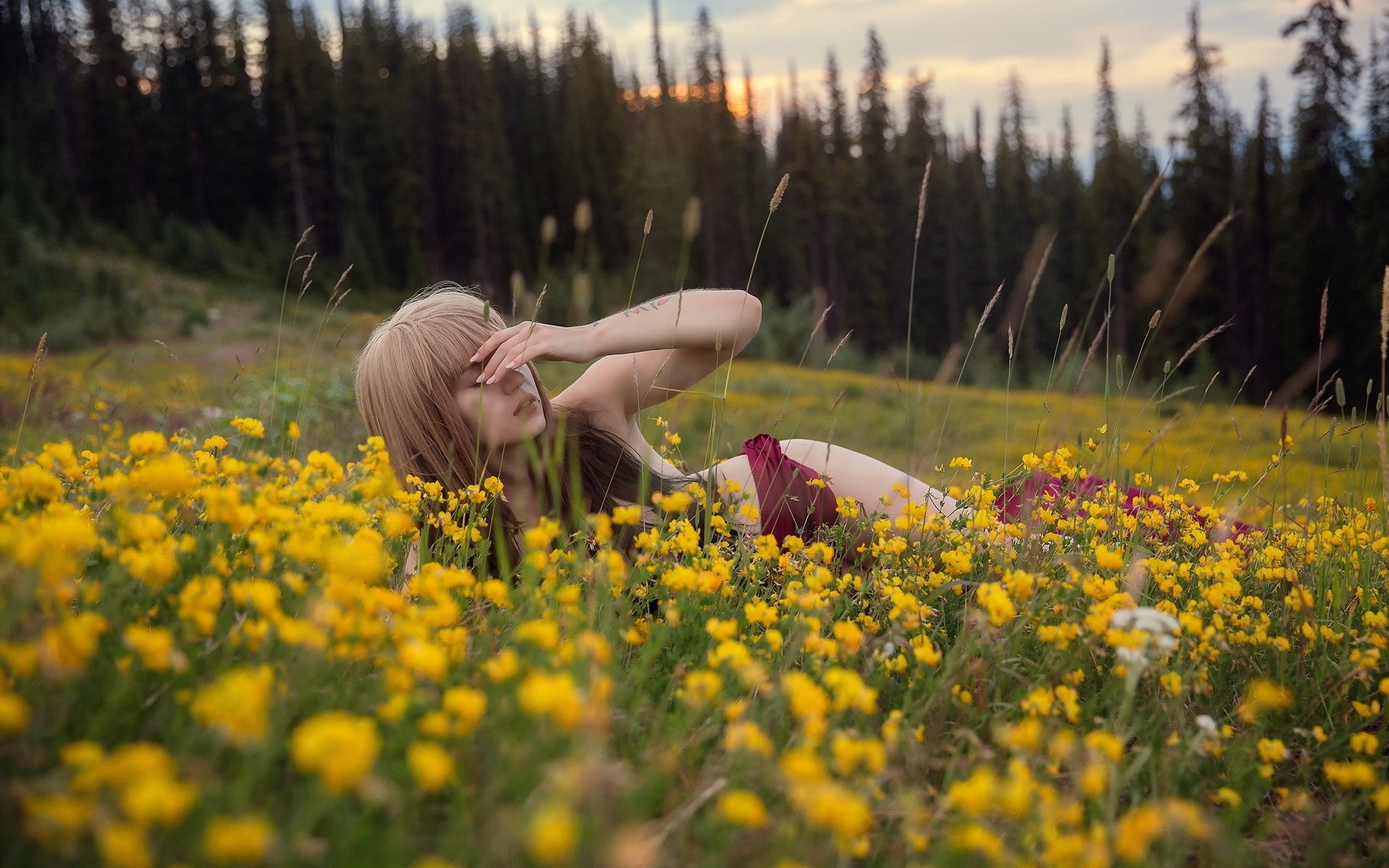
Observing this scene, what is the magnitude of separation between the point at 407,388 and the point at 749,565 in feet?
5.51

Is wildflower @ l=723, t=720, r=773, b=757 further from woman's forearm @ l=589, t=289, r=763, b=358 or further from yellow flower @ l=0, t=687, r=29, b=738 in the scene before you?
woman's forearm @ l=589, t=289, r=763, b=358

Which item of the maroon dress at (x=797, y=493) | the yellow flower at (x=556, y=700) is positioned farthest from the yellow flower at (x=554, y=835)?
the maroon dress at (x=797, y=493)

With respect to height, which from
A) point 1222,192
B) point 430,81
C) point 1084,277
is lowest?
point 1084,277

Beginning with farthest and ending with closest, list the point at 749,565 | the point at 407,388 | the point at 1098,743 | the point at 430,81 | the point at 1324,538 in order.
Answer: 1. the point at 430,81
2. the point at 407,388
3. the point at 1324,538
4. the point at 749,565
5. the point at 1098,743

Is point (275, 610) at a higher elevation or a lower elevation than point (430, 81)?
lower

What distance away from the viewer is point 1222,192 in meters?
32.0

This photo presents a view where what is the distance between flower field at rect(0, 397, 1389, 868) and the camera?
3.46ft

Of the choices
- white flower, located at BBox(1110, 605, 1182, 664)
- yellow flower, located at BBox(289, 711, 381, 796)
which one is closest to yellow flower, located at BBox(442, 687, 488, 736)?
yellow flower, located at BBox(289, 711, 381, 796)

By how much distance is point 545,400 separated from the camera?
3.56m

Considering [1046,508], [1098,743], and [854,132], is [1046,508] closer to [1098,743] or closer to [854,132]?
[1098,743]

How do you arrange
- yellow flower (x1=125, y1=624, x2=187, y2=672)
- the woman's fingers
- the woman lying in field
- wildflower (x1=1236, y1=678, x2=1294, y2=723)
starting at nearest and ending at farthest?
1. yellow flower (x1=125, y1=624, x2=187, y2=672)
2. wildflower (x1=1236, y1=678, x2=1294, y2=723)
3. the woman's fingers
4. the woman lying in field

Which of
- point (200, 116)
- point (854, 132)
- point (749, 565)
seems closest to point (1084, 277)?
point (854, 132)

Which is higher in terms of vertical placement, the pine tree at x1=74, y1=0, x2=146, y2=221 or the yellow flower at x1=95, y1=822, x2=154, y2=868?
Answer: the pine tree at x1=74, y1=0, x2=146, y2=221

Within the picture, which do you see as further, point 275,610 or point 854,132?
point 854,132
